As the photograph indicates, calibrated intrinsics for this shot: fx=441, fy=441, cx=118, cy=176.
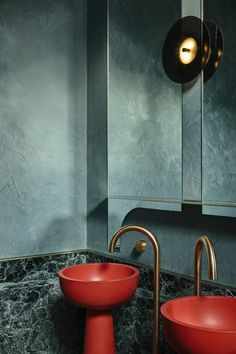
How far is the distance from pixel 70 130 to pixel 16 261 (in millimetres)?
788

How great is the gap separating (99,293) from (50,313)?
623 millimetres

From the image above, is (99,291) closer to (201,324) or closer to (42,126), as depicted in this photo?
(201,324)

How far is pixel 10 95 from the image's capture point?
230cm

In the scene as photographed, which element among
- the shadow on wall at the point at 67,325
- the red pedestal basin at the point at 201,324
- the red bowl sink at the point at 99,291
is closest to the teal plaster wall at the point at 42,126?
the shadow on wall at the point at 67,325

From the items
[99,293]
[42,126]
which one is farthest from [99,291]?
[42,126]

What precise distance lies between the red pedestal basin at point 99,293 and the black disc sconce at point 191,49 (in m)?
0.95

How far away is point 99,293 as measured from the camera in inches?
74.7

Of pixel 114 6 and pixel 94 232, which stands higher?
pixel 114 6

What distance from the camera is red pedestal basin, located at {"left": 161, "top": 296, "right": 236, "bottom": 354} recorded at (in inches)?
51.2

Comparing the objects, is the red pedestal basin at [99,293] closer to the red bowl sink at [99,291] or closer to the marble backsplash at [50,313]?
the red bowl sink at [99,291]

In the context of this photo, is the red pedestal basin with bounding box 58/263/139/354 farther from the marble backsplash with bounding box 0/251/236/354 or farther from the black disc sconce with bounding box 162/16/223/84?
the black disc sconce with bounding box 162/16/223/84

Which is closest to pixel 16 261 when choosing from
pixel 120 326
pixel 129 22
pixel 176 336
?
pixel 120 326

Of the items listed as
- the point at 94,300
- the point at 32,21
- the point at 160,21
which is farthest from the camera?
the point at 32,21

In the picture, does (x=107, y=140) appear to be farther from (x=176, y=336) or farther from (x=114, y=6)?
(x=176, y=336)
